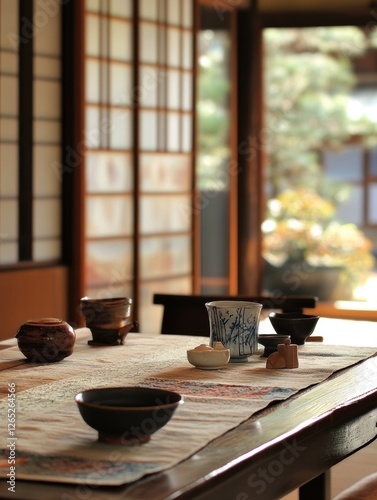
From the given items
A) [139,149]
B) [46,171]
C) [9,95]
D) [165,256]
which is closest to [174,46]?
[139,149]

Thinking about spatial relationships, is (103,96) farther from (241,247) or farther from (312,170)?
(312,170)

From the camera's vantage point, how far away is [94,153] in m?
5.18

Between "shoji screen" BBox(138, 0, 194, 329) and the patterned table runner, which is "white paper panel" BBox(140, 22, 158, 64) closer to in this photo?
"shoji screen" BBox(138, 0, 194, 329)

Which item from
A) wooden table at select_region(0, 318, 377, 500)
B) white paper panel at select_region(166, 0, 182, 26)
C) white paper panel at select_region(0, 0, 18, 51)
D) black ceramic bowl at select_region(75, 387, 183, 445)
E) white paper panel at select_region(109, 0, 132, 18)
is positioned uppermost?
white paper panel at select_region(166, 0, 182, 26)

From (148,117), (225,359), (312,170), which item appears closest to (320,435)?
(225,359)

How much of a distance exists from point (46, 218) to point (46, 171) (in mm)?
250

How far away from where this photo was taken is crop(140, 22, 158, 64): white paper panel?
18.2 ft

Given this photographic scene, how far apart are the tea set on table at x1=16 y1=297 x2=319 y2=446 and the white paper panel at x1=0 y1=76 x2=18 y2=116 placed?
2539 mm

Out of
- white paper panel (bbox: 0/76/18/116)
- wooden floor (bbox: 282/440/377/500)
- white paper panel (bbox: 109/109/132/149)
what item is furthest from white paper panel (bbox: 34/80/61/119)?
wooden floor (bbox: 282/440/377/500)

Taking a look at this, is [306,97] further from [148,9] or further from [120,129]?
[120,129]

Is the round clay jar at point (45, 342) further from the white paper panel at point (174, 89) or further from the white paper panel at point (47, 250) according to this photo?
the white paper panel at point (174, 89)

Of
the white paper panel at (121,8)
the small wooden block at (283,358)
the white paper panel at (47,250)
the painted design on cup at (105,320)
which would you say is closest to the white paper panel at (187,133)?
the white paper panel at (121,8)

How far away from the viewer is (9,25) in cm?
462

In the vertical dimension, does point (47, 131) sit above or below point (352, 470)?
above
